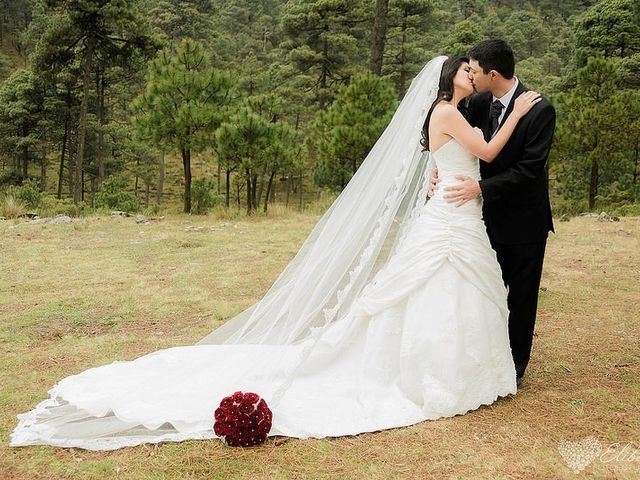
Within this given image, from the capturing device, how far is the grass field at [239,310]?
3.02m

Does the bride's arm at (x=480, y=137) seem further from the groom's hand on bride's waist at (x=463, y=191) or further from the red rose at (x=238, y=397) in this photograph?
the red rose at (x=238, y=397)

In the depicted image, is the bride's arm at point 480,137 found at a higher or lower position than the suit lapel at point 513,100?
lower

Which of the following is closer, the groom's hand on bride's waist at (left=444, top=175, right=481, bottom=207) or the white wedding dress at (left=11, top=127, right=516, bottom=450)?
the white wedding dress at (left=11, top=127, right=516, bottom=450)

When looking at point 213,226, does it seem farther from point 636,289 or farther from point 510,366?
point 510,366

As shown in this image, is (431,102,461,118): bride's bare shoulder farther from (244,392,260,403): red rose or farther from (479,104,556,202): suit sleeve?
(244,392,260,403): red rose

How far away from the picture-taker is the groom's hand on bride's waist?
12.3 ft

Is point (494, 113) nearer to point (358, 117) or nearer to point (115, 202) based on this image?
point (358, 117)

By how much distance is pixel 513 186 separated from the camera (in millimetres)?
3705

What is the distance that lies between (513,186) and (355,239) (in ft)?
3.77

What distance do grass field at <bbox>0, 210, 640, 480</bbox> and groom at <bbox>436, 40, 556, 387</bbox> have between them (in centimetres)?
68

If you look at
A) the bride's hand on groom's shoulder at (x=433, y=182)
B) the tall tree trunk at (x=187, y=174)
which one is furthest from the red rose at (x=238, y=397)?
the tall tree trunk at (x=187, y=174)

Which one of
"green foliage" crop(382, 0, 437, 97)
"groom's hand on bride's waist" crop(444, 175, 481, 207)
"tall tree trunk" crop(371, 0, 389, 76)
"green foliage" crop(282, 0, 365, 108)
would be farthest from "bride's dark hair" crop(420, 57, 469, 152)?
"green foliage" crop(382, 0, 437, 97)

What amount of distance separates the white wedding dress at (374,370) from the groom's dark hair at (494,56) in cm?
54

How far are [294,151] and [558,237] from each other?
259 inches
